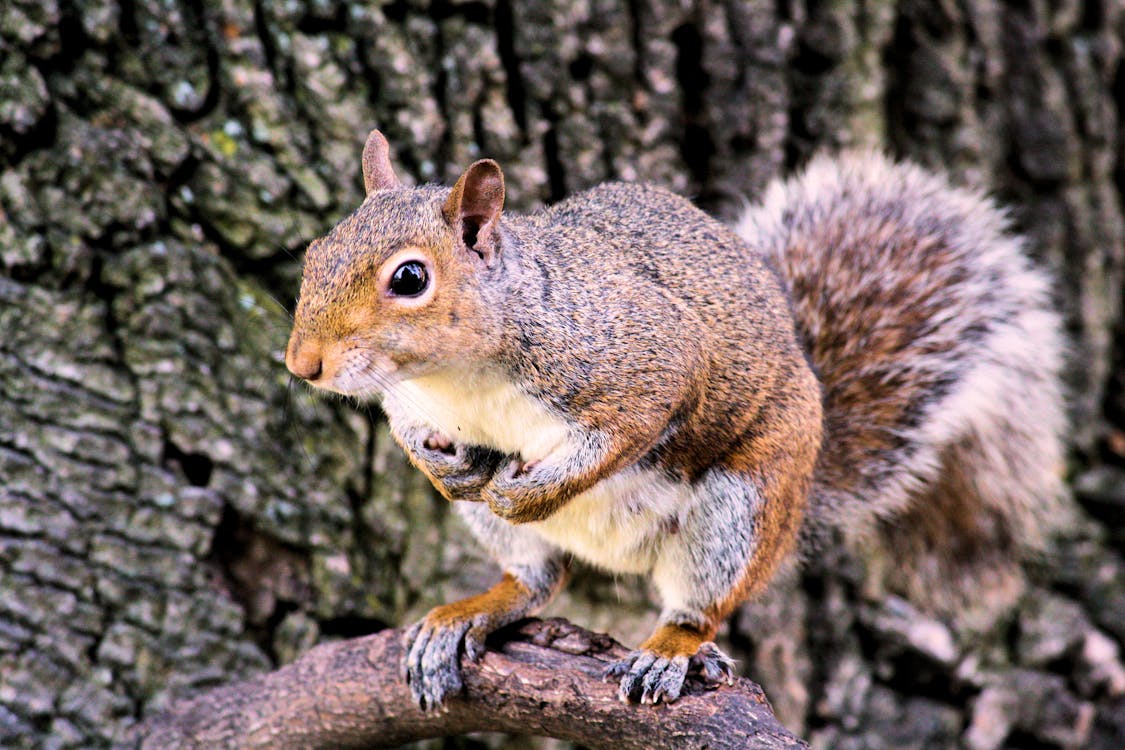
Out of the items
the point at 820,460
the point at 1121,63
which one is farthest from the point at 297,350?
the point at 1121,63

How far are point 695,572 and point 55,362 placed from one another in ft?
3.47

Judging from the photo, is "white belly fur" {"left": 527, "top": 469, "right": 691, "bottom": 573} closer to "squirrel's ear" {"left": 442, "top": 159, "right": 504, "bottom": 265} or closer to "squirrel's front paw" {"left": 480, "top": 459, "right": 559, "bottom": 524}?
"squirrel's front paw" {"left": 480, "top": 459, "right": 559, "bottom": 524}

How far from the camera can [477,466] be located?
153cm

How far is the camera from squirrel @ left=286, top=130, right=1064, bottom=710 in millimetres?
1361

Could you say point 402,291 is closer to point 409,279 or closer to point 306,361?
point 409,279

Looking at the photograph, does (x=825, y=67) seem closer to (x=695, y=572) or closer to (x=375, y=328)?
(x=695, y=572)

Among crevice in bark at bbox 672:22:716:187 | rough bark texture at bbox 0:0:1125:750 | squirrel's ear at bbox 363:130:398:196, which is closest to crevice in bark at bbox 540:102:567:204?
rough bark texture at bbox 0:0:1125:750

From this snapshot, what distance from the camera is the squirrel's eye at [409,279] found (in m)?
1.31

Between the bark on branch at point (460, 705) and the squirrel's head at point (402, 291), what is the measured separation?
449 mm

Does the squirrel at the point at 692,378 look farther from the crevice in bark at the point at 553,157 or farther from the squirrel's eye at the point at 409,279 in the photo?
the crevice in bark at the point at 553,157

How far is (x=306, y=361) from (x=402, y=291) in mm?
141

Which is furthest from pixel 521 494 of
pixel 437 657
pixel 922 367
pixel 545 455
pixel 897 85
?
pixel 897 85

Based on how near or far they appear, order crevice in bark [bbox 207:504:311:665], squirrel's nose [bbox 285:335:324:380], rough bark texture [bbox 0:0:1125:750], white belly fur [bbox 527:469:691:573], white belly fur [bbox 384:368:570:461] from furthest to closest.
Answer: crevice in bark [bbox 207:504:311:665] < rough bark texture [bbox 0:0:1125:750] < white belly fur [bbox 527:469:691:573] < white belly fur [bbox 384:368:570:461] < squirrel's nose [bbox 285:335:324:380]

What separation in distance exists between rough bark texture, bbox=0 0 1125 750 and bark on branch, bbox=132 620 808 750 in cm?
22
